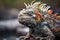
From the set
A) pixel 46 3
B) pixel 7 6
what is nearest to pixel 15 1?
pixel 7 6

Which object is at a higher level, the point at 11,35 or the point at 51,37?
the point at 11,35

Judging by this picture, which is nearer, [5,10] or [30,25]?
[30,25]

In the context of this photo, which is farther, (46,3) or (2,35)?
(2,35)

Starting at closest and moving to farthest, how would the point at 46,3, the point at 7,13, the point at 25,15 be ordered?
the point at 25,15
the point at 46,3
the point at 7,13

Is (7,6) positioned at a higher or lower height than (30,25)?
higher

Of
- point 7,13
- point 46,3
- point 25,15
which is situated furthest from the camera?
point 7,13

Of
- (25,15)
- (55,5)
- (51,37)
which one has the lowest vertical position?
(51,37)

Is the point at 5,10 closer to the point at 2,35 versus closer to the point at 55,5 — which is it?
the point at 2,35

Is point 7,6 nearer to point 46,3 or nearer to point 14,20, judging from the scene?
point 14,20

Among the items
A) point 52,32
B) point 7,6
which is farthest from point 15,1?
point 52,32
